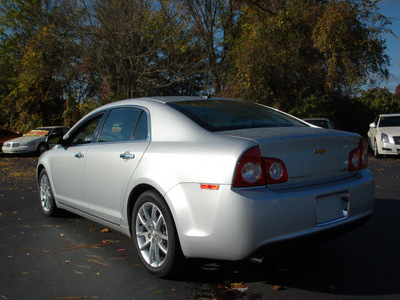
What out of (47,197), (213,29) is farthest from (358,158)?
(213,29)

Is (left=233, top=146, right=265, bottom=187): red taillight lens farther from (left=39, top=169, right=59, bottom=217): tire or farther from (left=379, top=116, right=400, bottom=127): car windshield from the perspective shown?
(left=379, top=116, right=400, bottom=127): car windshield

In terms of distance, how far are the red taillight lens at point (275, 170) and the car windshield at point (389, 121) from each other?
13.2m

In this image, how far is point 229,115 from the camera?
383cm

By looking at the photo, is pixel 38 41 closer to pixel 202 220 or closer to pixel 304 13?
pixel 304 13

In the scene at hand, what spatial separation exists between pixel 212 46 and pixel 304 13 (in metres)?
9.48

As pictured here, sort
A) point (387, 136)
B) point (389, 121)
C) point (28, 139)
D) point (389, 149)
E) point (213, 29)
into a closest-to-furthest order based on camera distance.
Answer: point (389, 149) → point (387, 136) → point (389, 121) → point (28, 139) → point (213, 29)

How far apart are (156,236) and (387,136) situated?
12.0 m

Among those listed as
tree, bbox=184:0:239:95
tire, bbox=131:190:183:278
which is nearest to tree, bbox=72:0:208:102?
tree, bbox=184:0:239:95

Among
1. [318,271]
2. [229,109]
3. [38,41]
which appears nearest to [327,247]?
[318,271]

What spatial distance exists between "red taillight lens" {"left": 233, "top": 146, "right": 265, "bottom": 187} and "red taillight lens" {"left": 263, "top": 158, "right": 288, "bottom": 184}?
52 mm

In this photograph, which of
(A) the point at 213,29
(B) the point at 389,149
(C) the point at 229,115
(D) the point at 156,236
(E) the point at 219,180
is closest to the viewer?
(E) the point at 219,180

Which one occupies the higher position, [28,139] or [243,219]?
[28,139]

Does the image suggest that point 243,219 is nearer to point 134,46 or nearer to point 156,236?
point 156,236

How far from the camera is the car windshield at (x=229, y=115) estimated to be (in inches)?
141
